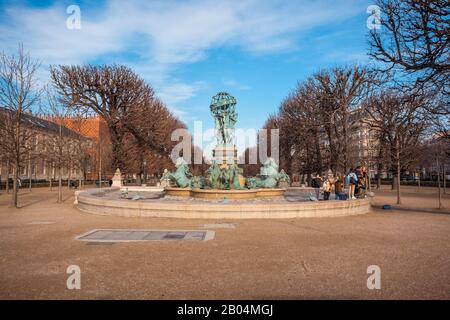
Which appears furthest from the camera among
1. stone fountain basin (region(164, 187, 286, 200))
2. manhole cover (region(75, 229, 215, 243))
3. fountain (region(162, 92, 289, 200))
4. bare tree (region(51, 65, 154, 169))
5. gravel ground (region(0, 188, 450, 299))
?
bare tree (region(51, 65, 154, 169))

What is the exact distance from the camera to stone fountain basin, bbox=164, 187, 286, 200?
18520 mm

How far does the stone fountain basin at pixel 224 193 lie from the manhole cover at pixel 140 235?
7.53 m

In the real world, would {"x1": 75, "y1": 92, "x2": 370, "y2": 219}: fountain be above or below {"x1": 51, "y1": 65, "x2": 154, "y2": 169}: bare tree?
below

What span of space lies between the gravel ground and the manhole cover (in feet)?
1.55

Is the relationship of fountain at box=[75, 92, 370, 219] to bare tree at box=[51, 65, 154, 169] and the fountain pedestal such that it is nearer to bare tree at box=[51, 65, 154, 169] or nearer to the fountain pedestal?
the fountain pedestal

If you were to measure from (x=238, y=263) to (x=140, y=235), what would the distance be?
4.26m

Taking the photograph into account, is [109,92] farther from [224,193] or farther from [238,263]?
[238,263]

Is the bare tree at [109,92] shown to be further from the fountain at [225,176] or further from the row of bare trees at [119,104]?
the fountain at [225,176]

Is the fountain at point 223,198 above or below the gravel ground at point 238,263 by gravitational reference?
above

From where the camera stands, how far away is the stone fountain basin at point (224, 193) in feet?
60.8

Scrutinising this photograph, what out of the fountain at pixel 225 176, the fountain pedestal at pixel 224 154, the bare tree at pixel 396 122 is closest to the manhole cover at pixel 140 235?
the fountain at pixel 225 176

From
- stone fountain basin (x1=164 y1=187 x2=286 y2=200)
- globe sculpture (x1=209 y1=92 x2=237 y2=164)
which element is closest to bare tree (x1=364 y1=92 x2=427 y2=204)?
stone fountain basin (x1=164 y1=187 x2=286 y2=200)

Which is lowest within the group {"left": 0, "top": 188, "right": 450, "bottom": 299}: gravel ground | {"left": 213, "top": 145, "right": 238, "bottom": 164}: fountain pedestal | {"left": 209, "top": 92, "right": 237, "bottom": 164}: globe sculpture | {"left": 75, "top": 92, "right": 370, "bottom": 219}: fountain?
{"left": 0, "top": 188, "right": 450, "bottom": 299}: gravel ground
